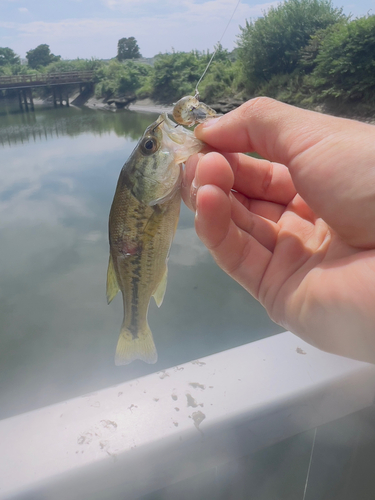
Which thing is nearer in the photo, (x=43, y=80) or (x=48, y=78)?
(x=48, y=78)

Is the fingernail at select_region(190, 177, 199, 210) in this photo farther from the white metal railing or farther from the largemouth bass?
the white metal railing

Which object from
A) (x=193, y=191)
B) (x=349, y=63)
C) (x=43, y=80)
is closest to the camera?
(x=193, y=191)

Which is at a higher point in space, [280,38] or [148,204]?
[280,38]

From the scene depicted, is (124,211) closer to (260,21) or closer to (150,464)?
(150,464)

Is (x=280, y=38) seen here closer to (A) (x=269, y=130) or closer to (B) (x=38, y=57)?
(A) (x=269, y=130)

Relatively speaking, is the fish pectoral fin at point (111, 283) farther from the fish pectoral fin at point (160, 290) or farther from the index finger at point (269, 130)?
the index finger at point (269, 130)

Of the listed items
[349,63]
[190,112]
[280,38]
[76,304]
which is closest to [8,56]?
[280,38]

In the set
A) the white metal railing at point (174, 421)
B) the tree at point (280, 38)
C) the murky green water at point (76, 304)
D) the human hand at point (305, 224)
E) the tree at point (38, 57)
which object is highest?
the tree at point (38, 57)

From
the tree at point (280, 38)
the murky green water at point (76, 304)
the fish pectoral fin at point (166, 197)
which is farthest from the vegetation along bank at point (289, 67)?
the fish pectoral fin at point (166, 197)
